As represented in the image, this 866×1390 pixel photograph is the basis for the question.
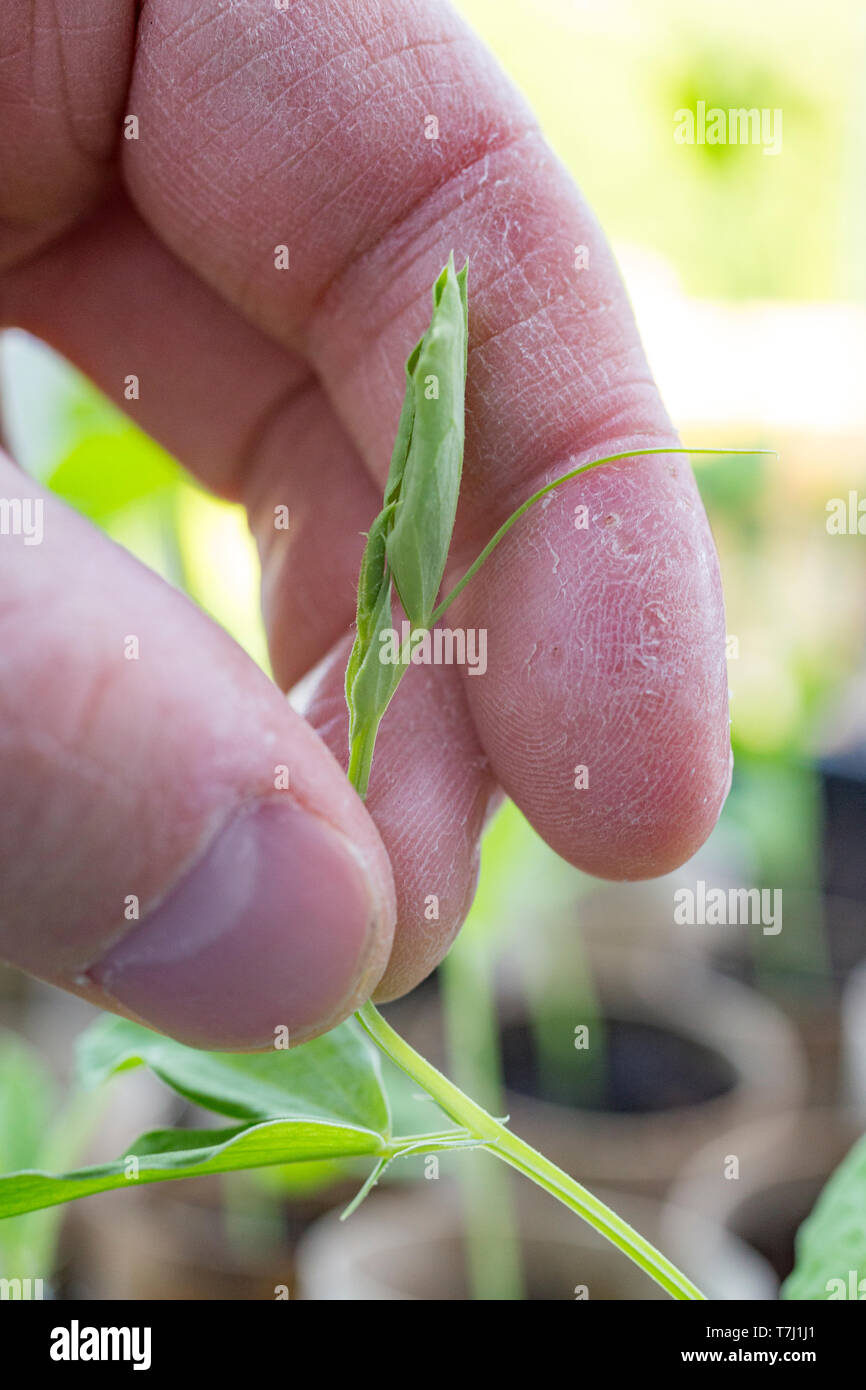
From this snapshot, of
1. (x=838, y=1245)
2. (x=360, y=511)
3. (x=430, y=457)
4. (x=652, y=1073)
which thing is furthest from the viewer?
(x=652, y=1073)

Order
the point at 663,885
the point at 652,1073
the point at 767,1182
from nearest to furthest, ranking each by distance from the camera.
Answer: the point at 767,1182 → the point at 652,1073 → the point at 663,885

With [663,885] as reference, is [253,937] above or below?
below

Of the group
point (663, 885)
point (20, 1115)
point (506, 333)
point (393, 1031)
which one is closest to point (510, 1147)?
point (393, 1031)

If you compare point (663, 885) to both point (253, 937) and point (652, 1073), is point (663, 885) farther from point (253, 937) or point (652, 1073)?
point (253, 937)

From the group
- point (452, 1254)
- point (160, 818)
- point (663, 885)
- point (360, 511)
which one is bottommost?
point (452, 1254)

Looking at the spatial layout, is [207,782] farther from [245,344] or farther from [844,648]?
[844,648]

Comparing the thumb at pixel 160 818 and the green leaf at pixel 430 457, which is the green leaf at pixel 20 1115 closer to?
the thumb at pixel 160 818

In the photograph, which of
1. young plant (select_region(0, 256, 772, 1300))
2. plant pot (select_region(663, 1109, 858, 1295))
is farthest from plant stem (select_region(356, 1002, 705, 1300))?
plant pot (select_region(663, 1109, 858, 1295))

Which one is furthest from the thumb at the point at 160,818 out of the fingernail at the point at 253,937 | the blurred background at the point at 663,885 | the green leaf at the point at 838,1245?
the blurred background at the point at 663,885
